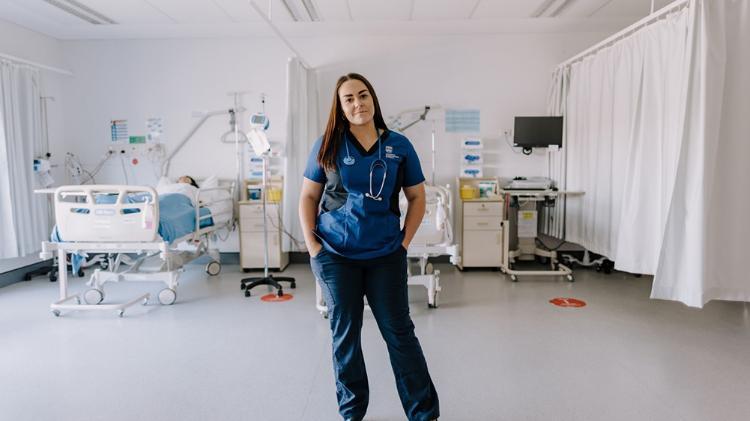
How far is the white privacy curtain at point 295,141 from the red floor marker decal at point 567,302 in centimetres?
247

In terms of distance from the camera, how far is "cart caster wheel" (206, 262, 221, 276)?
4.92 metres

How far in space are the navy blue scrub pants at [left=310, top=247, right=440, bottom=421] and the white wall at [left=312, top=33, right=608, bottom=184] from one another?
3.87m

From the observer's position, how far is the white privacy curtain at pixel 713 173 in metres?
2.72

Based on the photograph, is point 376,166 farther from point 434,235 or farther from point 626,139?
point 626,139

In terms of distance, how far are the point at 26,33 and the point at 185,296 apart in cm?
353

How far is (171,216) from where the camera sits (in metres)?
3.90

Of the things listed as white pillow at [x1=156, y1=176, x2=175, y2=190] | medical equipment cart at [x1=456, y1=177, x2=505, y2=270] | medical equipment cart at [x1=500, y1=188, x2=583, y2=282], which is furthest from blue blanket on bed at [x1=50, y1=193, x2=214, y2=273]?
medical equipment cart at [x1=500, y1=188, x2=583, y2=282]

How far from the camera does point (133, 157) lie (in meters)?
5.56

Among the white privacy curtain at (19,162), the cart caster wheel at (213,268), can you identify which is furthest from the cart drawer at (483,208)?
the white privacy curtain at (19,162)

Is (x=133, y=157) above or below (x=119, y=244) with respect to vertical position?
above

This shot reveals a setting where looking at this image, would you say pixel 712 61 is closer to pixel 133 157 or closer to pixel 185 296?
pixel 185 296

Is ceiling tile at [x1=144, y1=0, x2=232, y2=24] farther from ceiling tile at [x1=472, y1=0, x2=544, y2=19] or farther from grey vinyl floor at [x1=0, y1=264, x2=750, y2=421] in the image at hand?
grey vinyl floor at [x1=0, y1=264, x2=750, y2=421]

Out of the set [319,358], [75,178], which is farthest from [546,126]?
[75,178]

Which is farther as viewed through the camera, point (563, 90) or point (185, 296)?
point (563, 90)
